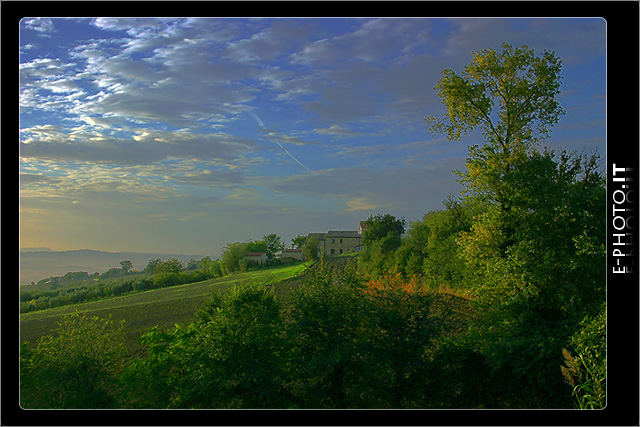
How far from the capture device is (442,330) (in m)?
7.29

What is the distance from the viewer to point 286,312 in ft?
23.6

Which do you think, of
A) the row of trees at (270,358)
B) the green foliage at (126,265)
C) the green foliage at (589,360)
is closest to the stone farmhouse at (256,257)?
the green foliage at (126,265)

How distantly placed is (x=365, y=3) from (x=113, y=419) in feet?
15.4

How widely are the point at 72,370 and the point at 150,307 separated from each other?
524 centimetres

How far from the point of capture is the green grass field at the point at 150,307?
9.25 meters

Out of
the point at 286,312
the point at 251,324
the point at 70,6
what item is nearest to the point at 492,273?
the point at 286,312

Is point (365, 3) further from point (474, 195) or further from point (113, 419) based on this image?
point (474, 195)

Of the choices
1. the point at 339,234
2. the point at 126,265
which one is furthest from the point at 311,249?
the point at 126,265

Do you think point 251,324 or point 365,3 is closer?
point 365,3

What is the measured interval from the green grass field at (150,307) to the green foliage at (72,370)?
211 cm

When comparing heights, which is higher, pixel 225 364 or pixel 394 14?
pixel 394 14

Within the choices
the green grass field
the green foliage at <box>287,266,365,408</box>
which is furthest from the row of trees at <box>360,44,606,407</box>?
the green grass field

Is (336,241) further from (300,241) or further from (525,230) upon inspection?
(525,230)

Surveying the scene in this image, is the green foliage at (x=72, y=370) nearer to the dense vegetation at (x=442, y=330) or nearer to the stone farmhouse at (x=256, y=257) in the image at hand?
the dense vegetation at (x=442, y=330)
